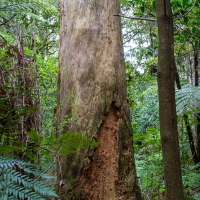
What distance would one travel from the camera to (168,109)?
1843 mm

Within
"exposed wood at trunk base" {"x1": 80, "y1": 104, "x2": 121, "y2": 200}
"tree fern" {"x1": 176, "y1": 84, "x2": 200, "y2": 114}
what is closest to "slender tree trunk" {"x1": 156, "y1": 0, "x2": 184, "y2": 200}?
"exposed wood at trunk base" {"x1": 80, "y1": 104, "x2": 121, "y2": 200}

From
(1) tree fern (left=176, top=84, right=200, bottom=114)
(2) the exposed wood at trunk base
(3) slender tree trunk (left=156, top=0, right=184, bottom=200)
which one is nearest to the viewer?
(3) slender tree trunk (left=156, top=0, right=184, bottom=200)

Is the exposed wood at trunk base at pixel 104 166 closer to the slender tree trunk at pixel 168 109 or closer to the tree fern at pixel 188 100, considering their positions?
the slender tree trunk at pixel 168 109

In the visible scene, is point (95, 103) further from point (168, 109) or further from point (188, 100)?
point (188, 100)

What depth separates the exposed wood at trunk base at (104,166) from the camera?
2240 mm

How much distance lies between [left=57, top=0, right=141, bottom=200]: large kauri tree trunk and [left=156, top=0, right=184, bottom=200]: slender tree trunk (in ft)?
2.02

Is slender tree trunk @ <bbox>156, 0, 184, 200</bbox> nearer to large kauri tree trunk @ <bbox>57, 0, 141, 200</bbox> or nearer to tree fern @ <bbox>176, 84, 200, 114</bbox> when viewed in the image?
large kauri tree trunk @ <bbox>57, 0, 141, 200</bbox>

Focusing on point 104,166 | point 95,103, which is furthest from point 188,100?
point 104,166

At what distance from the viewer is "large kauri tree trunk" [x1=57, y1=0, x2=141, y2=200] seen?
7.39 feet

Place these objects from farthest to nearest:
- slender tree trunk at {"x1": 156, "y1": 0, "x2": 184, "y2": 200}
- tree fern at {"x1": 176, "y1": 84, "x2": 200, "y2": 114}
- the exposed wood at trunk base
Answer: tree fern at {"x1": 176, "y1": 84, "x2": 200, "y2": 114}
the exposed wood at trunk base
slender tree trunk at {"x1": 156, "y1": 0, "x2": 184, "y2": 200}

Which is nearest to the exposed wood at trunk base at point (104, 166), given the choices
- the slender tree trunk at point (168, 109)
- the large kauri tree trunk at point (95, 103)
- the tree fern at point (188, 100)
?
the large kauri tree trunk at point (95, 103)

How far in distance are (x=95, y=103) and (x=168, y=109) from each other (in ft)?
2.57

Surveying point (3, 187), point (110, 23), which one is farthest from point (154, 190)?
point (3, 187)

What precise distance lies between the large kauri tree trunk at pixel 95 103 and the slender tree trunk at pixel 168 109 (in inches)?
24.2
